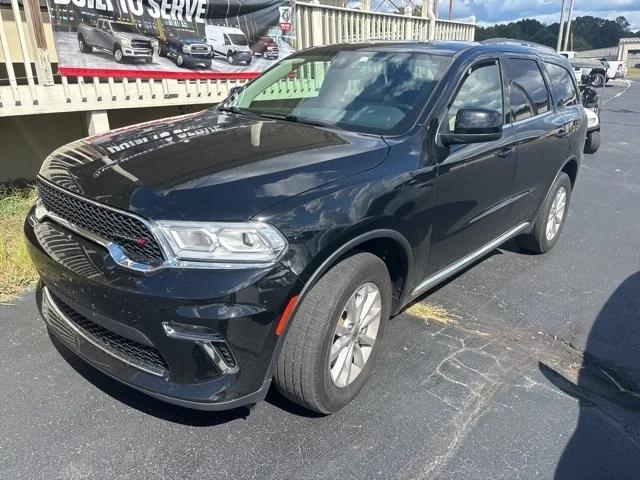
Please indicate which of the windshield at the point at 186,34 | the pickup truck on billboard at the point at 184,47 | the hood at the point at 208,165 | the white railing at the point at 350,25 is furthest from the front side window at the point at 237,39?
the hood at the point at 208,165

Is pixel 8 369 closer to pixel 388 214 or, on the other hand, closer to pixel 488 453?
pixel 388 214

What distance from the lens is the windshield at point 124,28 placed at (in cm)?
571

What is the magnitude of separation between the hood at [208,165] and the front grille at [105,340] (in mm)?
605

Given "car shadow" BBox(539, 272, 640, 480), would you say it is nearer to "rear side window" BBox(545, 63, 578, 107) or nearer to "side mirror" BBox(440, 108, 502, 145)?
"side mirror" BBox(440, 108, 502, 145)

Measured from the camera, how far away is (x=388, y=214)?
8.73 feet

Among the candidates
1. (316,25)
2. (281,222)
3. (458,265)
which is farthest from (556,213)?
(316,25)

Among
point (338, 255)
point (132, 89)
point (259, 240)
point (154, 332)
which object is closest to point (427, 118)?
point (338, 255)

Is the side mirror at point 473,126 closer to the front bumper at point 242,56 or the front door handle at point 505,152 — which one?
the front door handle at point 505,152

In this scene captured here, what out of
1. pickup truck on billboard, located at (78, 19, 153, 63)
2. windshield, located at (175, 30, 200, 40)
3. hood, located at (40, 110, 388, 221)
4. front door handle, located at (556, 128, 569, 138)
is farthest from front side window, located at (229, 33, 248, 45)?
front door handle, located at (556, 128, 569, 138)

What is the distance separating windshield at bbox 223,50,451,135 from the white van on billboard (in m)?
3.28

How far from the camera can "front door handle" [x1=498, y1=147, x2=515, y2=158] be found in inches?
142

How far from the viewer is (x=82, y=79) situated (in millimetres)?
5523

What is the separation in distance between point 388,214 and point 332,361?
0.78 metres

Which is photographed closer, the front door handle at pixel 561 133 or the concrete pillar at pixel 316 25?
the front door handle at pixel 561 133
